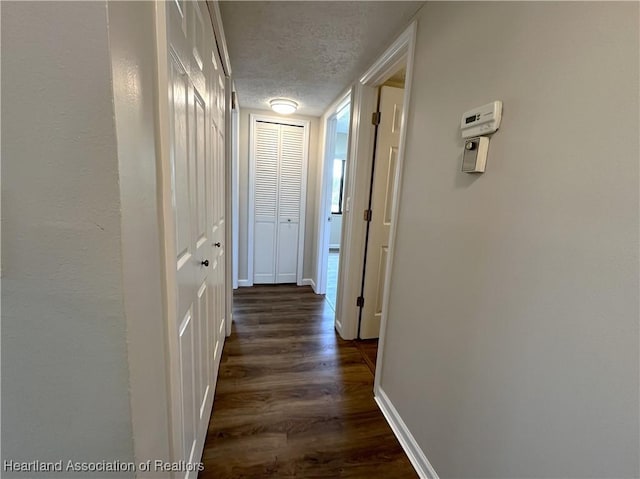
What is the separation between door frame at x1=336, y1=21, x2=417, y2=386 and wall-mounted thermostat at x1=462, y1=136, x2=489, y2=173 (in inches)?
21.6

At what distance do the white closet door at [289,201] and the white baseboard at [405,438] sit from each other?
2.19 meters

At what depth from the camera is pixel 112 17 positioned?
1.35 feet

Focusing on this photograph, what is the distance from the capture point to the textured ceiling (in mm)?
1357

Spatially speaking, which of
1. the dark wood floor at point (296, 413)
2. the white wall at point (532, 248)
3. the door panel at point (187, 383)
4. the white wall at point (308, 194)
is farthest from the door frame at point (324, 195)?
the door panel at point (187, 383)

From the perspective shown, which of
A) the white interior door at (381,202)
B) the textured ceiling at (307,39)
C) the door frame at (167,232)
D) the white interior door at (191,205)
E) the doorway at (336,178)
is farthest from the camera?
the doorway at (336,178)

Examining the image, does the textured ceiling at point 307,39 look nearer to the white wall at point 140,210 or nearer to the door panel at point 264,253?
the white wall at point 140,210

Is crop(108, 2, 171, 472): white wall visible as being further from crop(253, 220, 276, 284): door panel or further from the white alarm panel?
crop(253, 220, 276, 284): door panel

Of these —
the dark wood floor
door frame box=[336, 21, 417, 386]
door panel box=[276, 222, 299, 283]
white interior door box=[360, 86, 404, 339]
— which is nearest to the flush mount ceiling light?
door frame box=[336, 21, 417, 386]

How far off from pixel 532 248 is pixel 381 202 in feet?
4.77

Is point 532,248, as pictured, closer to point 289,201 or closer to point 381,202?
point 381,202

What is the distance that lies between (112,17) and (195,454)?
1442 millimetres

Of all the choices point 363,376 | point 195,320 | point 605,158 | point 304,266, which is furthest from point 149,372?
point 304,266

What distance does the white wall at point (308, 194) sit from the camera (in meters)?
3.17

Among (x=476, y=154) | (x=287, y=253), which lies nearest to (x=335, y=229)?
(x=287, y=253)
